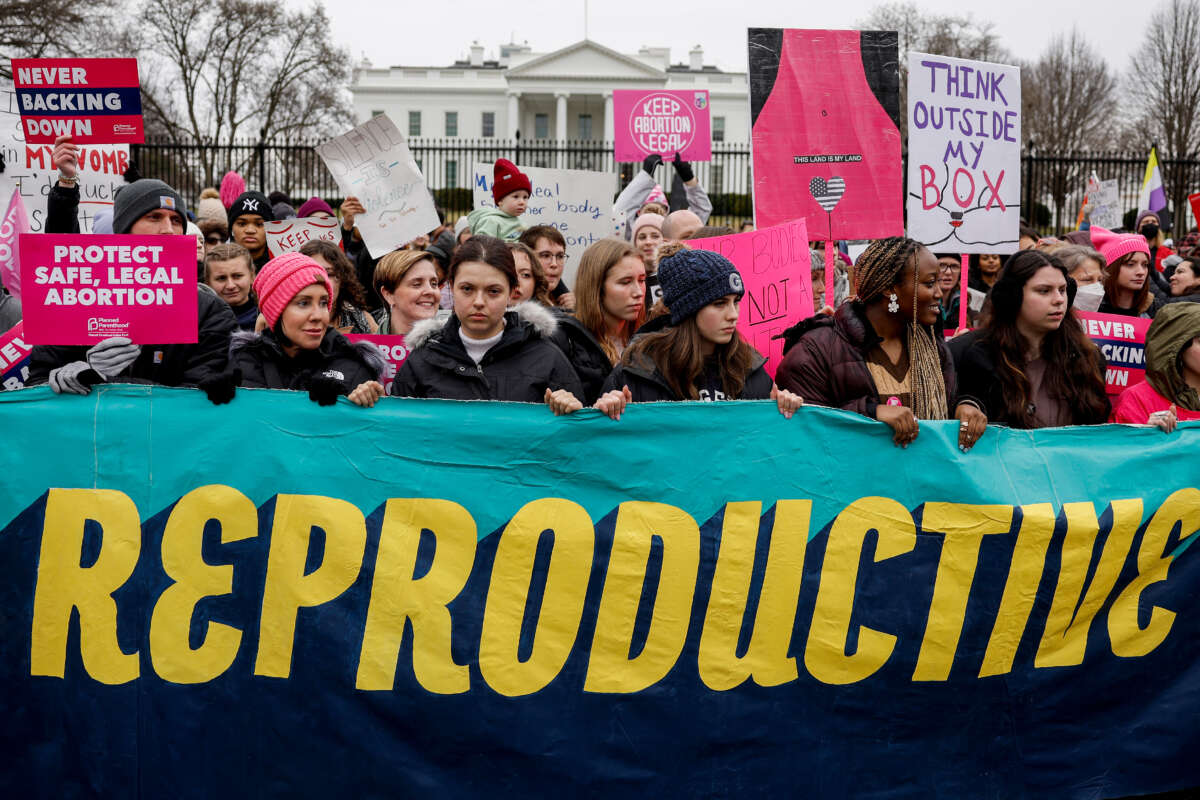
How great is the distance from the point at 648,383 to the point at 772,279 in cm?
165

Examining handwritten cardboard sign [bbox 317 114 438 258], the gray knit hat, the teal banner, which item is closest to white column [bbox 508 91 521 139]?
handwritten cardboard sign [bbox 317 114 438 258]

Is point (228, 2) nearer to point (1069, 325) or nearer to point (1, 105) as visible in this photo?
point (1, 105)

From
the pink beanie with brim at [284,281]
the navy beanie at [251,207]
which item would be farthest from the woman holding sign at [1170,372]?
the navy beanie at [251,207]

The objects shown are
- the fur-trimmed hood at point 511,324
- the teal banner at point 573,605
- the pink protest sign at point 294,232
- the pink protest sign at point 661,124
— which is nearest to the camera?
the teal banner at point 573,605

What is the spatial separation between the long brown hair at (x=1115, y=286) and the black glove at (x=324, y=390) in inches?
175

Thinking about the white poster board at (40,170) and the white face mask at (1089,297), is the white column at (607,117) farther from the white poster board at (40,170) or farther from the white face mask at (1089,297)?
the white face mask at (1089,297)

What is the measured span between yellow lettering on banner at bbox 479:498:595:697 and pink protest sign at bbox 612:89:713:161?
702 centimetres

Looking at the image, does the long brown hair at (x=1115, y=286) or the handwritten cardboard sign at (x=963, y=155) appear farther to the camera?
the long brown hair at (x=1115, y=286)

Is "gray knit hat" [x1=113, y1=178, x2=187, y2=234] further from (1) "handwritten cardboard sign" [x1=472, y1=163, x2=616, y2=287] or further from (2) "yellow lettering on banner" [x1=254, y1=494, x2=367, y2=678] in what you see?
(1) "handwritten cardboard sign" [x1=472, y1=163, x2=616, y2=287]

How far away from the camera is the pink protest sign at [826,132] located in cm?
532

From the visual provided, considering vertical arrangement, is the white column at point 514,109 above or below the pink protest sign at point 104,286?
above

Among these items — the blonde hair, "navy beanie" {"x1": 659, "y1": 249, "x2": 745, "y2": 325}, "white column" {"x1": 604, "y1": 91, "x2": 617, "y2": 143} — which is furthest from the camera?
"white column" {"x1": 604, "y1": 91, "x2": 617, "y2": 143}

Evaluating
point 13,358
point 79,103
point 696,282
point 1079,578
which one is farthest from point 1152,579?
point 79,103

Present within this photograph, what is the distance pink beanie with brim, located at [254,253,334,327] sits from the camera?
12.8ft
